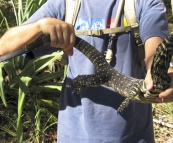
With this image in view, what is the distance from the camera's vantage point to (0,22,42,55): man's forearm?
6.79 feet

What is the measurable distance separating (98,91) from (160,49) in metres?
0.86

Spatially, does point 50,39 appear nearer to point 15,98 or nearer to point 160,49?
point 160,49

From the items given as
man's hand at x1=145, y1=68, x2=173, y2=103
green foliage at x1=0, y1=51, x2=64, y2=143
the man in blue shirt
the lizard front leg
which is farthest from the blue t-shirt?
green foliage at x1=0, y1=51, x2=64, y2=143

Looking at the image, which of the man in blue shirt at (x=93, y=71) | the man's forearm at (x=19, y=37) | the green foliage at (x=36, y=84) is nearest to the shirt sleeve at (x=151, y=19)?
the man in blue shirt at (x=93, y=71)

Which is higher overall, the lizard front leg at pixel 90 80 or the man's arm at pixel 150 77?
the man's arm at pixel 150 77

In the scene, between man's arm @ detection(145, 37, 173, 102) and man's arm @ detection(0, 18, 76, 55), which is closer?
man's arm @ detection(145, 37, 173, 102)

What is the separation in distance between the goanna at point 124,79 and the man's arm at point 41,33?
6.6 inches

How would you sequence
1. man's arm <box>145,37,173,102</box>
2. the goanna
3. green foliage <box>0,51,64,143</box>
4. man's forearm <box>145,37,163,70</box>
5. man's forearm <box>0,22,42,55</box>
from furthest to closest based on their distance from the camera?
green foliage <box>0,51,64,143</box> → man's forearm <box>0,22,42,55</box> → man's forearm <box>145,37,163,70</box> → man's arm <box>145,37,173,102</box> → the goanna

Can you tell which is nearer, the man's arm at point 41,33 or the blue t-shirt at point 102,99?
the man's arm at point 41,33

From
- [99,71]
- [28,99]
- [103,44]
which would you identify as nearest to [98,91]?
[99,71]

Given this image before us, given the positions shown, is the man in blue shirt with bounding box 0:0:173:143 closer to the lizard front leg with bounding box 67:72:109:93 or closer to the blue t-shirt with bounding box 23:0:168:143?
the blue t-shirt with bounding box 23:0:168:143

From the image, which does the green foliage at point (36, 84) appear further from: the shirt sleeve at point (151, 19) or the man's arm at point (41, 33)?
the shirt sleeve at point (151, 19)

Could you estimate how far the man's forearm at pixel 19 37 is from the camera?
2.07 metres

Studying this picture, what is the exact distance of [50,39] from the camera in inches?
77.6
